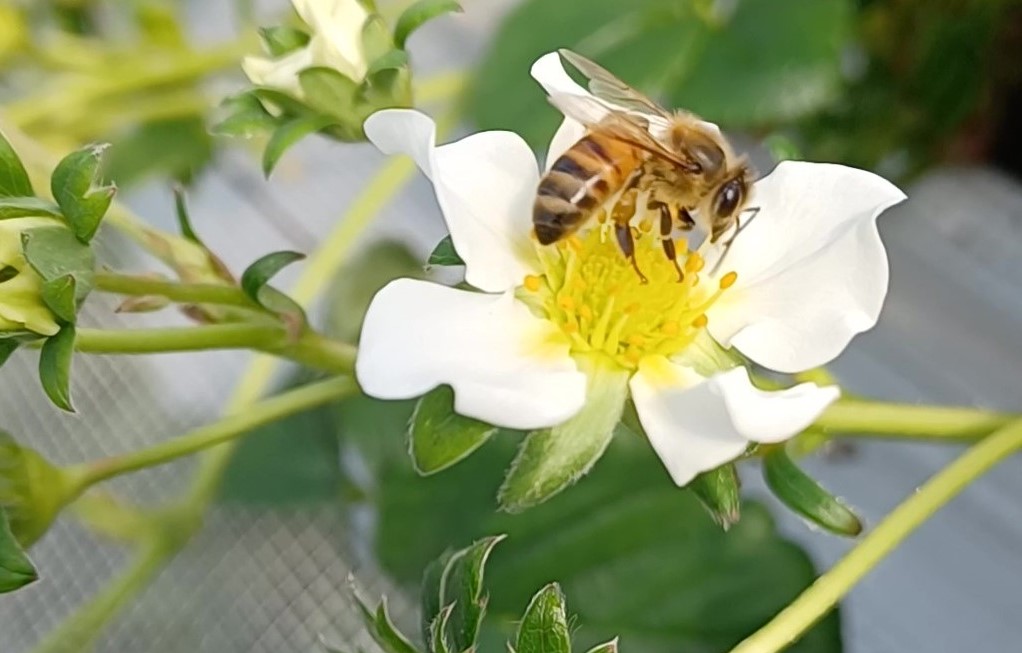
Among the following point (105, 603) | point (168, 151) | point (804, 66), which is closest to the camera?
point (105, 603)

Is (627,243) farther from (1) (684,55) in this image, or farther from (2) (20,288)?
(1) (684,55)

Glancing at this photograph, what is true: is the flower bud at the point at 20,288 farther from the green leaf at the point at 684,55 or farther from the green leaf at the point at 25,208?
the green leaf at the point at 684,55

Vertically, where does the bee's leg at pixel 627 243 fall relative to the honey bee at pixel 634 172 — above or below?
Result: below

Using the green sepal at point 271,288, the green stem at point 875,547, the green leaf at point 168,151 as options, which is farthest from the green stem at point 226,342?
the green leaf at point 168,151

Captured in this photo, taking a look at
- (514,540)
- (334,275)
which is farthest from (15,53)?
(514,540)

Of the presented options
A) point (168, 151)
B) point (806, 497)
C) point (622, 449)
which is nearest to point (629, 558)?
point (622, 449)

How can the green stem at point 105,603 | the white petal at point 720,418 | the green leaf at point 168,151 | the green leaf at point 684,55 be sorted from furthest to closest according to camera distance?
the green leaf at point 168,151, the green leaf at point 684,55, the green stem at point 105,603, the white petal at point 720,418
